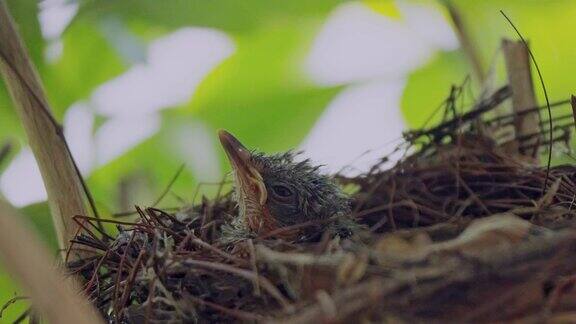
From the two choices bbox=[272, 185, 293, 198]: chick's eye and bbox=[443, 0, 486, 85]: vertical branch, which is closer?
bbox=[272, 185, 293, 198]: chick's eye

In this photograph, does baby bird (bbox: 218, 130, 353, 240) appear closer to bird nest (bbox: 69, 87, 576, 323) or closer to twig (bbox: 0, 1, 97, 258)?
bird nest (bbox: 69, 87, 576, 323)

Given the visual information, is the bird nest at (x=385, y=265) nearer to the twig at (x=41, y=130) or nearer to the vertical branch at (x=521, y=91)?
the twig at (x=41, y=130)

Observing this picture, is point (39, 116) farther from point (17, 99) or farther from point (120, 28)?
point (120, 28)

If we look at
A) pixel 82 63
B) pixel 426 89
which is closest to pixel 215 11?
pixel 82 63

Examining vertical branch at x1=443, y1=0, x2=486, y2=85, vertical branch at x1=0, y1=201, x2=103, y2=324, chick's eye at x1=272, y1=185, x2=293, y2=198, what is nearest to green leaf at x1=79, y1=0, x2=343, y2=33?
vertical branch at x1=443, y1=0, x2=486, y2=85

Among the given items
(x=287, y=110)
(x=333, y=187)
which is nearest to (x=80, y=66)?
(x=287, y=110)
